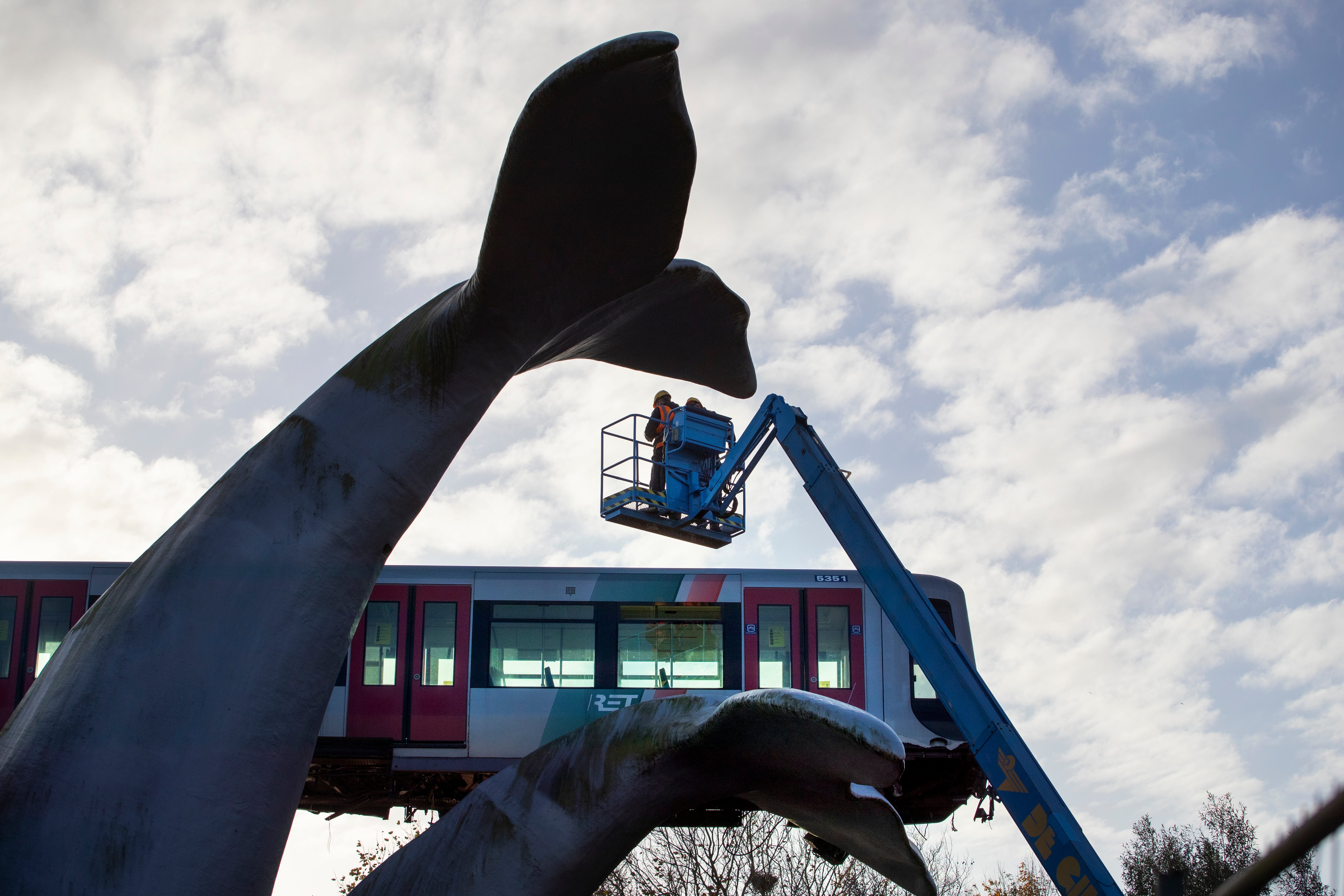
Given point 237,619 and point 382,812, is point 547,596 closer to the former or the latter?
point 382,812

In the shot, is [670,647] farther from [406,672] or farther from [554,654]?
[406,672]

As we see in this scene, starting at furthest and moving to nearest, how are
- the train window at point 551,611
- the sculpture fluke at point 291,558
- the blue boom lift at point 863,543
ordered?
1. the train window at point 551,611
2. the blue boom lift at point 863,543
3. the sculpture fluke at point 291,558

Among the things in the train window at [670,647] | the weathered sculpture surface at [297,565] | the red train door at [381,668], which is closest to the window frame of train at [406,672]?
the red train door at [381,668]

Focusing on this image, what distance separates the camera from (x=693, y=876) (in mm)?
22391

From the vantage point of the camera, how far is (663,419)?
54.0ft

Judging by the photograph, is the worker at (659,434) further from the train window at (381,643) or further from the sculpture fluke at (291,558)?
the sculpture fluke at (291,558)

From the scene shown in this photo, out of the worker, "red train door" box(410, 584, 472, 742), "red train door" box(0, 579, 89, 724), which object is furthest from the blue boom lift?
"red train door" box(0, 579, 89, 724)

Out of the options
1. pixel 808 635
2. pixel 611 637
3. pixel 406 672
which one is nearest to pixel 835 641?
pixel 808 635

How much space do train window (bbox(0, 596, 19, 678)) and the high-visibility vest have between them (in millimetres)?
8572

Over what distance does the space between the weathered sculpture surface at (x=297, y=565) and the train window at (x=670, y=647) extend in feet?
38.6

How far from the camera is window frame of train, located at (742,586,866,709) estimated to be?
16359mm

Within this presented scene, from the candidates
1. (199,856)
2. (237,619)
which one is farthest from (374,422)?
(199,856)

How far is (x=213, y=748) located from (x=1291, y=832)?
343cm

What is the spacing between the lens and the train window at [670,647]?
1644cm
